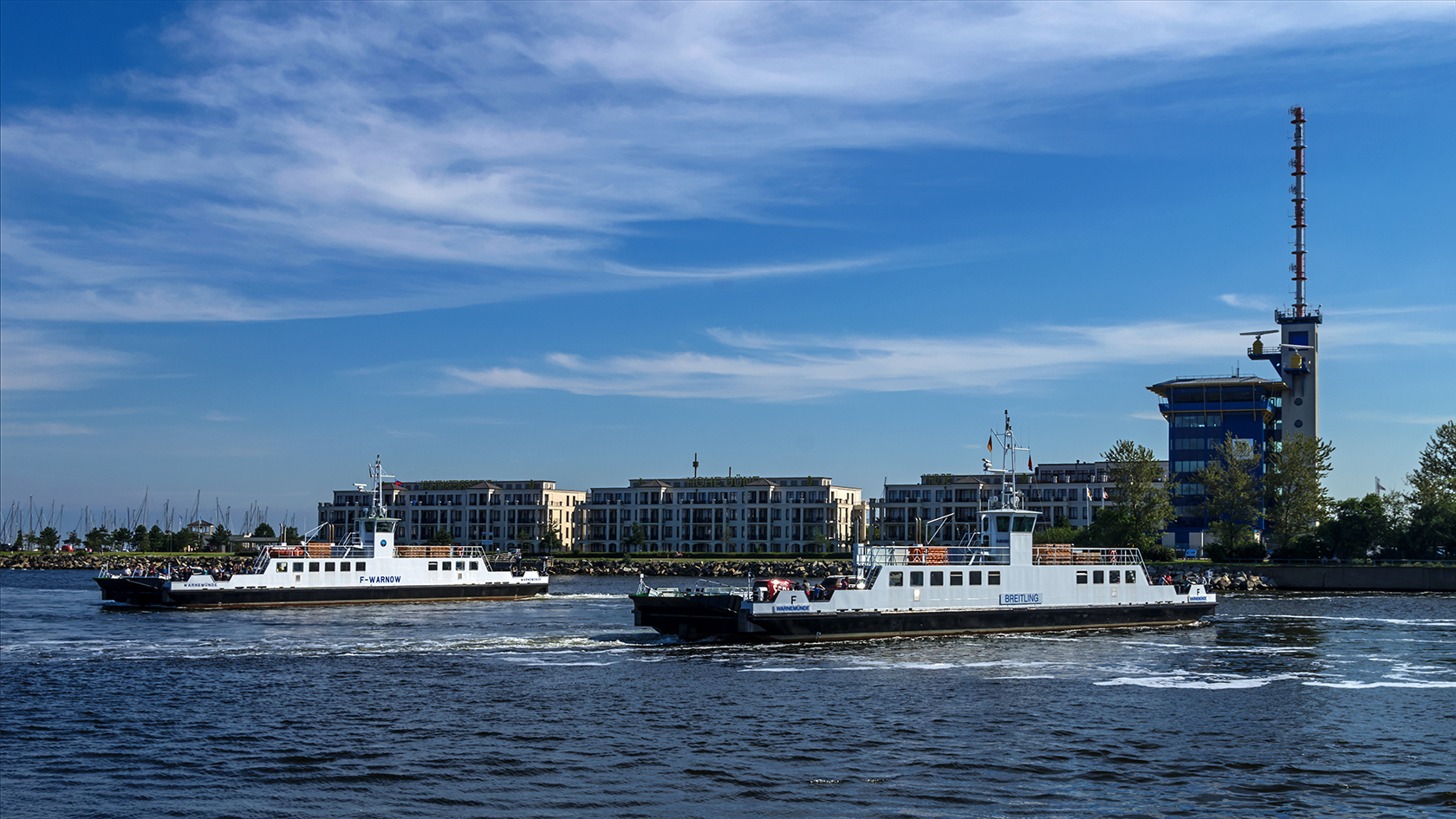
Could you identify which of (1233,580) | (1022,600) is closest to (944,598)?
(1022,600)

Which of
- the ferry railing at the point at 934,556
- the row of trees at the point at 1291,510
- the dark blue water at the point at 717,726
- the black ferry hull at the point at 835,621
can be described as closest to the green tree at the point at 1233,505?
the row of trees at the point at 1291,510

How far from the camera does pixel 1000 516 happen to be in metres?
60.4

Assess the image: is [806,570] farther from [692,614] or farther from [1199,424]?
[692,614]

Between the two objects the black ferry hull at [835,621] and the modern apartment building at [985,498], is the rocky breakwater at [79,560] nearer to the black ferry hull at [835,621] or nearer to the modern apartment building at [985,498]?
the modern apartment building at [985,498]

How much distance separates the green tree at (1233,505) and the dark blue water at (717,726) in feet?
236

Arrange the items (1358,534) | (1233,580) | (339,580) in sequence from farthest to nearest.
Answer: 1. (1358,534)
2. (1233,580)
3. (339,580)

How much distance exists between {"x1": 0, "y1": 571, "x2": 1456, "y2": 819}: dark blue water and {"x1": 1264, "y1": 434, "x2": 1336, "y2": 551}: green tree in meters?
76.1

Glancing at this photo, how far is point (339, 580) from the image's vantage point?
81.2 metres

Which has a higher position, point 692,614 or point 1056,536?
point 692,614

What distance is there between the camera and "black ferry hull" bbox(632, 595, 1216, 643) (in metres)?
53.2

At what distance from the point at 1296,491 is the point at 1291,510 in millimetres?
2622

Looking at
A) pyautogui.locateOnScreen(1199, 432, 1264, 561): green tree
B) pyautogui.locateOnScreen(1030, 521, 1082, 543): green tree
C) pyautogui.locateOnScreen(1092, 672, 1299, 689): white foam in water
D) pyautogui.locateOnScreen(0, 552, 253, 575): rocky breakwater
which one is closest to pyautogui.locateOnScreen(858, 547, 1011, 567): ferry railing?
Answer: pyautogui.locateOnScreen(1092, 672, 1299, 689): white foam in water

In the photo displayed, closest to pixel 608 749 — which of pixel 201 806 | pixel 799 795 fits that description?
pixel 799 795

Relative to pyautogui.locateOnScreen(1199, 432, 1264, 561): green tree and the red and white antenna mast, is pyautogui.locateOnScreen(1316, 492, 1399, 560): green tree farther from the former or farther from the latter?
the red and white antenna mast
